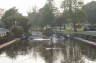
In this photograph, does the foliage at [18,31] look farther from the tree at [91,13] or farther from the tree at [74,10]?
the tree at [91,13]

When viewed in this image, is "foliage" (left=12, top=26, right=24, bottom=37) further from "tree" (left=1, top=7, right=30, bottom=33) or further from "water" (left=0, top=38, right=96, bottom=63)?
"water" (left=0, top=38, right=96, bottom=63)

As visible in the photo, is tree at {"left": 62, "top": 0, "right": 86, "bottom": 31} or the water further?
tree at {"left": 62, "top": 0, "right": 86, "bottom": 31}

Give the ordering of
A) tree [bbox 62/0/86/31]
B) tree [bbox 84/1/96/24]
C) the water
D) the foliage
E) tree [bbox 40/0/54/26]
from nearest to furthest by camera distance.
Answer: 1. the water
2. the foliage
3. tree [bbox 62/0/86/31]
4. tree [bbox 40/0/54/26]
5. tree [bbox 84/1/96/24]

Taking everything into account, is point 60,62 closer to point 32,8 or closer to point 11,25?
point 11,25

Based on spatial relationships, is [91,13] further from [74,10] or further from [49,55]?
[49,55]

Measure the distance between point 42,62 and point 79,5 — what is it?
47.9 meters

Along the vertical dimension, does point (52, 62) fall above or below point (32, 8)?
below

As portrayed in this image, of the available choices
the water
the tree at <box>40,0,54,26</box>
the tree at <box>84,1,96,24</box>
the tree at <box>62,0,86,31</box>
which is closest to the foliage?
the tree at <box>62,0,86,31</box>

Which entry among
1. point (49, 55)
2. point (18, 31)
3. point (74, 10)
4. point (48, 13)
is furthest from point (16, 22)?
point (49, 55)

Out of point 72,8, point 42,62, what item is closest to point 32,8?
point 72,8

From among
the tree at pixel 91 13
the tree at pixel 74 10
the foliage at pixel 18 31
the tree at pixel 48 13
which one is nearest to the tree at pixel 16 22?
the foliage at pixel 18 31

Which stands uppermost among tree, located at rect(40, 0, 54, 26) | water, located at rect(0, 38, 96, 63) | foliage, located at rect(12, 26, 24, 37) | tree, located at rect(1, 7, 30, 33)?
tree, located at rect(40, 0, 54, 26)

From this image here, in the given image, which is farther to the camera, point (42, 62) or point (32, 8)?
point (32, 8)

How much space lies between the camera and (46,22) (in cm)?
6694
